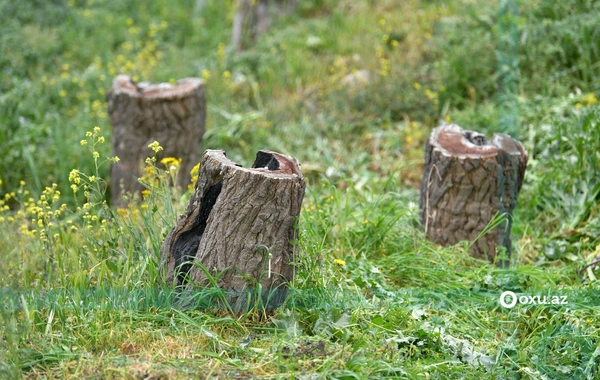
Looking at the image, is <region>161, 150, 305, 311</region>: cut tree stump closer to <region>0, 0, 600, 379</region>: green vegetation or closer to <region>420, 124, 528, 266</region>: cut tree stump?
<region>0, 0, 600, 379</region>: green vegetation

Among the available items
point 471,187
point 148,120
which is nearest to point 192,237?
point 471,187

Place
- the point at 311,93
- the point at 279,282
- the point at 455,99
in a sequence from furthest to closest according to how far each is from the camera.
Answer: the point at 311,93 → the point at 455,99 → the point at 279,282

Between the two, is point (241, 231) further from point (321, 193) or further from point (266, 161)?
point (321, 193)

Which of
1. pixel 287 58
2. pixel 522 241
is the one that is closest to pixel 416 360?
pixel 522 241

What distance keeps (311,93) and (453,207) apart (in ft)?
12.4

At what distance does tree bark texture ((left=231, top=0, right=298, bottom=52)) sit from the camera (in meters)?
9.77

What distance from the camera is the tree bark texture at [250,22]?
32.1 feet

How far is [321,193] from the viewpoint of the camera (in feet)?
19.0

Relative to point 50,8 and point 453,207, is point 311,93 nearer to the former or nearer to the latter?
point 453,207

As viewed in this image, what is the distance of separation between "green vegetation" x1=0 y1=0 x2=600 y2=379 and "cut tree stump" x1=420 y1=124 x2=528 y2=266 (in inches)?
6.1

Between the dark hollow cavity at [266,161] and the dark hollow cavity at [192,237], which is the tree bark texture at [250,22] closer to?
the dark hollow cavity at [266,161]

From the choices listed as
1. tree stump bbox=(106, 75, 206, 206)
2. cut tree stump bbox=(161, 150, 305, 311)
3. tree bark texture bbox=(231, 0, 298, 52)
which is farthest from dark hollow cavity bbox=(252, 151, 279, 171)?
tree bark texture bbox=(231, 0, 298, 52)

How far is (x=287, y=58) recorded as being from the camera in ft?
28.5

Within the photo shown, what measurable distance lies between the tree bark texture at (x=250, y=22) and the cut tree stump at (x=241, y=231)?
6.43m
